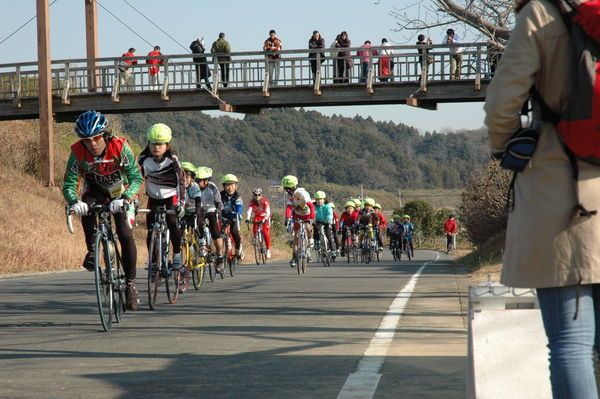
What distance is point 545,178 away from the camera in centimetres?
368

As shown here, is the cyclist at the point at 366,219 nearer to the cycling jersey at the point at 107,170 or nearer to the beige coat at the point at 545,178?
the cycling jersey at the point at 107,170

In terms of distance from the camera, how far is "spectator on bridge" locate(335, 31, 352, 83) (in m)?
32.8

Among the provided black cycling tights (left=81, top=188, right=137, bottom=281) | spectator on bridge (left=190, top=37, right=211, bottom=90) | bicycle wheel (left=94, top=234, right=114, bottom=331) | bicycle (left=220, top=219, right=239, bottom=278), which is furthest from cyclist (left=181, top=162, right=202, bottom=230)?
spectator on bridge (left=190, top=37, right=211, bottom=90)

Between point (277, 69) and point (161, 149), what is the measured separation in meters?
22.1

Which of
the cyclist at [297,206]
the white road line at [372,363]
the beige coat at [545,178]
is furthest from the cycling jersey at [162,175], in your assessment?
the cyclist at [297,206]

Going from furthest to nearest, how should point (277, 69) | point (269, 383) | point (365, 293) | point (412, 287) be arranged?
point (277, 69), point (412, 287), point (365, 293), point (269, 383)

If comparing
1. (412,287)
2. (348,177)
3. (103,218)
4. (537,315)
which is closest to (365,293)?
(412,287)

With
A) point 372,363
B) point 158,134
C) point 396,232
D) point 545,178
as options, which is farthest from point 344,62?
point 545,178

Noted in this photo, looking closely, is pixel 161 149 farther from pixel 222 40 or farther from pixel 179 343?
pixel 222 40

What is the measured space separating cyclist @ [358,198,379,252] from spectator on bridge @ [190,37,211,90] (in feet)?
20.5

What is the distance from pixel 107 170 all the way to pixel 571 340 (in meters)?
6.38

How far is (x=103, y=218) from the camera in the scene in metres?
9.20

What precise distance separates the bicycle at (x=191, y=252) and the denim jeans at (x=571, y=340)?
9.04 m

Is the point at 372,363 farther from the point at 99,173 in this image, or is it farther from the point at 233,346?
the point at 99,173
